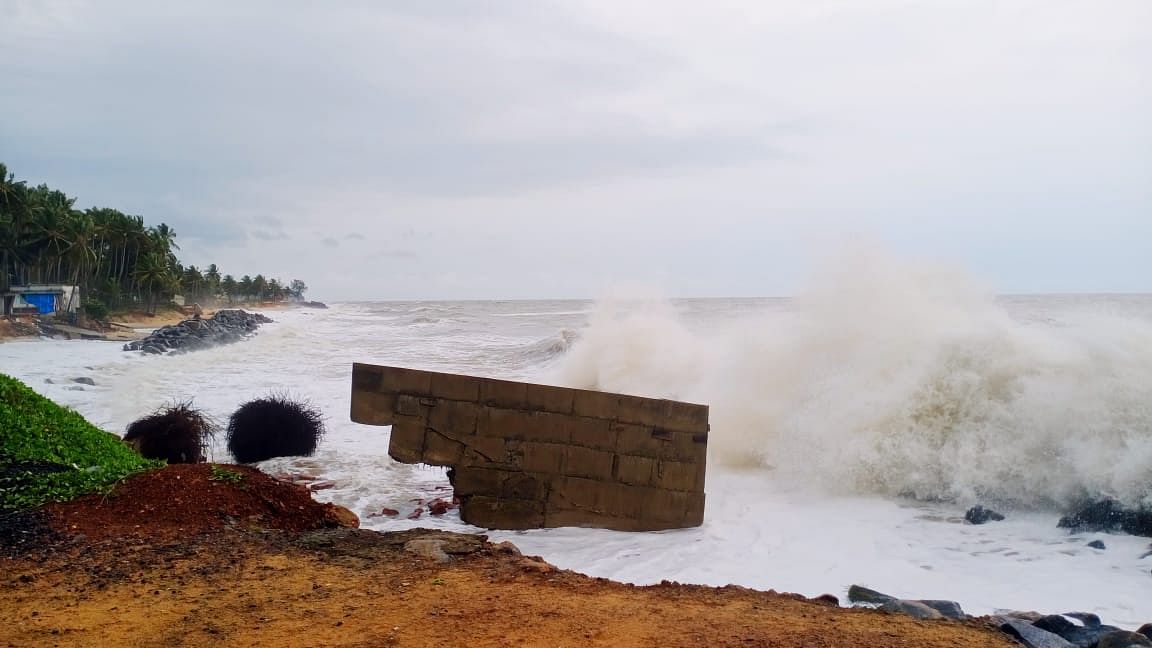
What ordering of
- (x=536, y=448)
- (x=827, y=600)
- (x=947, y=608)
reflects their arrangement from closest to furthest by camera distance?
(x=947, y=608)
(x=827, y=600)
(x=536, y=448)

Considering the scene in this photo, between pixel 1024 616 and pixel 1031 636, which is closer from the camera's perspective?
pixel 1031 636

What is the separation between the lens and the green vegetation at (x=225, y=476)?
6891 millimetres

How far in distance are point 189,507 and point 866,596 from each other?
5.62 meters

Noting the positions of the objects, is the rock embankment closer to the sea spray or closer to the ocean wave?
the ocean wave

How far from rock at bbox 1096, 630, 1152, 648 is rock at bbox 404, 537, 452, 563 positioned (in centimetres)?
423

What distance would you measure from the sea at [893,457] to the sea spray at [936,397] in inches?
1.0

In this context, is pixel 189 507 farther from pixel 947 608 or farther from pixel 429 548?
pixel 947 608

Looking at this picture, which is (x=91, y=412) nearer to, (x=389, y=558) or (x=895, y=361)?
(x=389, y=558)

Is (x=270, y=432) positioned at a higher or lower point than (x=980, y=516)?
lower

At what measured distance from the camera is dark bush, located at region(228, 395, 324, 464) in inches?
448

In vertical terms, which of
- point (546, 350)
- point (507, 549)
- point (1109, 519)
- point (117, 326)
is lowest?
point (117, 326)

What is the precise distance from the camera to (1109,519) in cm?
721

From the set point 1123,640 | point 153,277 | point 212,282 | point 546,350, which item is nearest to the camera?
point 1123,640

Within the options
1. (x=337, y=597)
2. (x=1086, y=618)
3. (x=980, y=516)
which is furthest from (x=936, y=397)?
(x=337, y=597)
